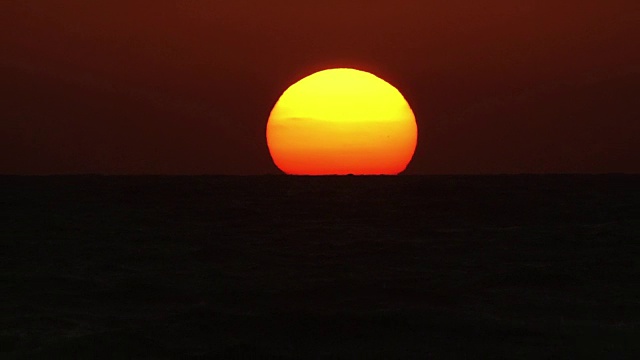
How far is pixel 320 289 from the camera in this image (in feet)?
67.1

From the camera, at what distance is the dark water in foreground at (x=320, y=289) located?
49.7ft

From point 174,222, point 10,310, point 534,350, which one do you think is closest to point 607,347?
point 534,350

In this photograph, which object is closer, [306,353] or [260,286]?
[306,353]

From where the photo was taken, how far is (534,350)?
48.2 feet

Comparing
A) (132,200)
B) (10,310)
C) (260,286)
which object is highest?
(132,200)

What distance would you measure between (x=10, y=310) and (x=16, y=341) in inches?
118

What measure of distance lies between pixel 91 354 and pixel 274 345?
2.50m

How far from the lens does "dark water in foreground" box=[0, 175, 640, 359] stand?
1515 centimetres

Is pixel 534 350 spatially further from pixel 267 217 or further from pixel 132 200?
pixel 132 200

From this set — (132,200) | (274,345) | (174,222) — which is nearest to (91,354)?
(274,345)

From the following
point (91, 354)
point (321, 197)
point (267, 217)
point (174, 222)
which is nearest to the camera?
point (91, 354)

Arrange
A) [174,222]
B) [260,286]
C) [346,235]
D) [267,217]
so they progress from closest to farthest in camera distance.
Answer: [260,286]
[346,235]
[174,222]
[267,217]

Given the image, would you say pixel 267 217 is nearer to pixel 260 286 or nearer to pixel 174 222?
pixel 174 222

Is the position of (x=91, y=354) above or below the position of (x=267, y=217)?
A: below
